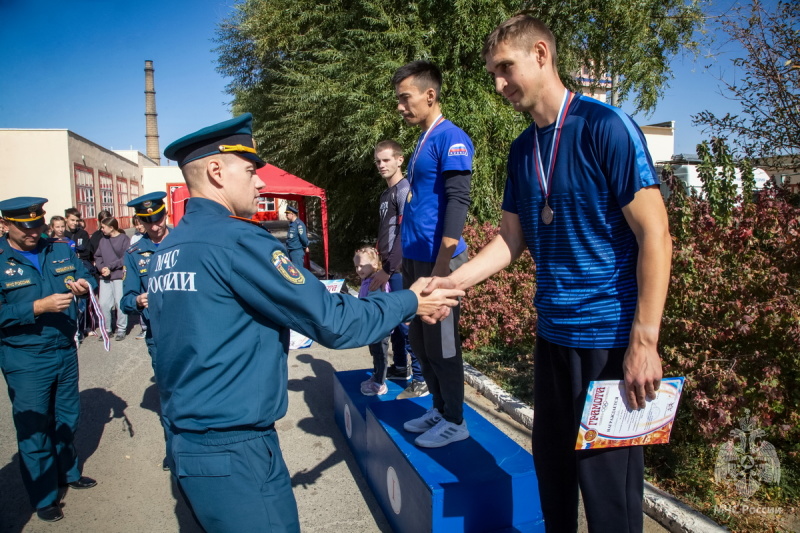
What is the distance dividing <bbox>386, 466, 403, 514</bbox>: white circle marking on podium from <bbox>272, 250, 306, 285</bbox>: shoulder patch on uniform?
68.9 inches

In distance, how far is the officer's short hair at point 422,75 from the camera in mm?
3072

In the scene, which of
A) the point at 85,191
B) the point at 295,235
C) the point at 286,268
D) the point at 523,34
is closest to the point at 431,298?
the point at 286,268

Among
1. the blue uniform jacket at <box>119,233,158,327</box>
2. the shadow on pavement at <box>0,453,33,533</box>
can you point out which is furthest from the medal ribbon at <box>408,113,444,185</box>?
the shadow on pavement at <box>0,453,33,533</box>

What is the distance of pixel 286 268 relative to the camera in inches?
71.2

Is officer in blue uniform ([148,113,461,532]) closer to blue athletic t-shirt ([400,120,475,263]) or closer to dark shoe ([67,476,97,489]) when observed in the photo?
blue athletic t-shirt ([400,120,475,263])

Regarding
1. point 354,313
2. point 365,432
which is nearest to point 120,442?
point 365,432

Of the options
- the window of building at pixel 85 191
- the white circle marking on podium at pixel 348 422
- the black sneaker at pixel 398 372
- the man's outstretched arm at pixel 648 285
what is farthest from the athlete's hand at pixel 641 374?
the window of building at pixel 85 191

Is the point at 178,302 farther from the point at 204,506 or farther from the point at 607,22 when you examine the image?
the point at 607,22

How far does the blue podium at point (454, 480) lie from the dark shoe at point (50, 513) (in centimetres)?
219

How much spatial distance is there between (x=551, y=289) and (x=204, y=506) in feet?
4.84

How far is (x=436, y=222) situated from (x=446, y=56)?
787cm

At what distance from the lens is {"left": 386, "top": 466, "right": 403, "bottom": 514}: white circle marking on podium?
3051 mm

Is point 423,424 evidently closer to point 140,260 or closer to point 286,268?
point 286,268

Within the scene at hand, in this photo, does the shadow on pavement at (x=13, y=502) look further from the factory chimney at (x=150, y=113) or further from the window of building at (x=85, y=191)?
the factory chimney at (x=150, y=113)
